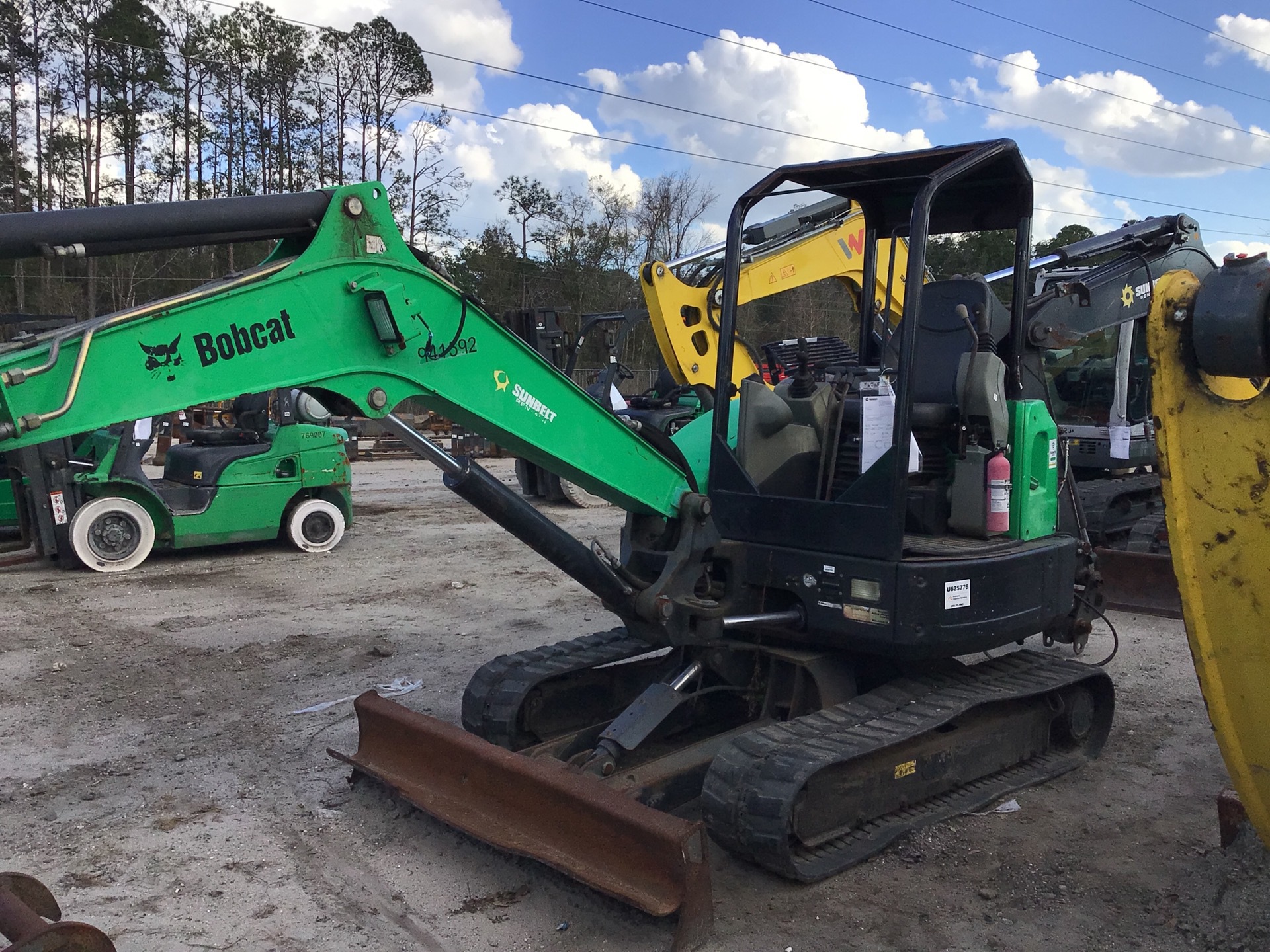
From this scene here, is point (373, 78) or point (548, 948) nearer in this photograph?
point (548, 948)

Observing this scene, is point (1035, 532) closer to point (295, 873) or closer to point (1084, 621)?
point (1084, 621)

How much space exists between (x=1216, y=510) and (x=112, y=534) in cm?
946

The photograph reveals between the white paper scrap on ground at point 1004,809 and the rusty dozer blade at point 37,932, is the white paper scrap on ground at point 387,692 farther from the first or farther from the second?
the white paper scrap on ground at point 1004,809

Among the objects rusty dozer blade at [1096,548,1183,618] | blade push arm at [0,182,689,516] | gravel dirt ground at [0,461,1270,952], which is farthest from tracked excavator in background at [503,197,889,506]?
blade push arm at [0,182,689,516]

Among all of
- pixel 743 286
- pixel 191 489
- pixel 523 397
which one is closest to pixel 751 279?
pixel 743 286

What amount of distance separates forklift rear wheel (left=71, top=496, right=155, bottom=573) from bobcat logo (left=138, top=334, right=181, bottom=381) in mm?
7380

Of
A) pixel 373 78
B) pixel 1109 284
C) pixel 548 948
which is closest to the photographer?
pixel 548 948

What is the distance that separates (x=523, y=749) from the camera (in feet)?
15.4

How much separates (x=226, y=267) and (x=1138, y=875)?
30.1m

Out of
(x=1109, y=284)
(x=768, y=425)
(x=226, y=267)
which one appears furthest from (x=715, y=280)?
(x=226, y=267)

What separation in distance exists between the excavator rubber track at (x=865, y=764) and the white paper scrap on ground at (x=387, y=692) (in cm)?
260

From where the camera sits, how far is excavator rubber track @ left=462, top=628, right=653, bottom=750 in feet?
15.4

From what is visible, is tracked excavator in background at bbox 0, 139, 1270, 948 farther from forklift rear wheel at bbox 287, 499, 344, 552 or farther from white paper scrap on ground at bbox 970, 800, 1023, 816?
forklift rear wheel at bbox 287, 499, 344, 552

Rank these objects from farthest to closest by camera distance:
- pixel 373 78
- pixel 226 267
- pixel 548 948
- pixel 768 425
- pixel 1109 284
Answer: pixel 373 78, pixel 226 267, pixel 1109 284, pixel 768 425, pixel 548 948
